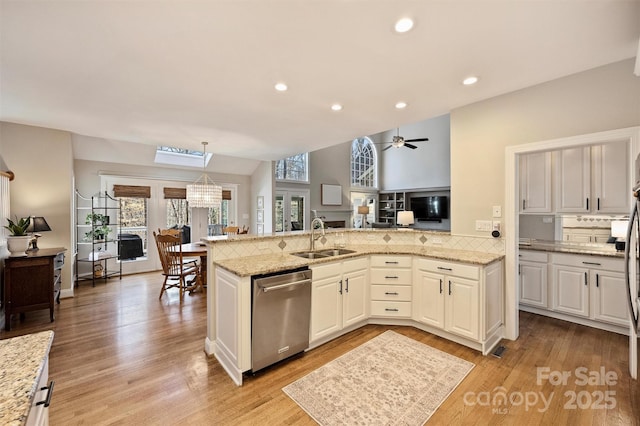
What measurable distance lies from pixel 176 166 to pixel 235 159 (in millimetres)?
1309

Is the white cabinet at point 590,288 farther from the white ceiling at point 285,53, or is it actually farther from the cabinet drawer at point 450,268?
the white ceiling at point 285,53

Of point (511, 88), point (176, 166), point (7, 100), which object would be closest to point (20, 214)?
point (7, 100)

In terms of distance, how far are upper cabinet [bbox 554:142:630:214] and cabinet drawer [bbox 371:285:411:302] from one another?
2431 millimetres

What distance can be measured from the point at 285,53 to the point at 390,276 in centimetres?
249

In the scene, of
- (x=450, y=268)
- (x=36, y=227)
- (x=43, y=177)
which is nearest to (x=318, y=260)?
(x=450, y=268)

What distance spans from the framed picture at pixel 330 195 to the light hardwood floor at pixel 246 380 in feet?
19.7

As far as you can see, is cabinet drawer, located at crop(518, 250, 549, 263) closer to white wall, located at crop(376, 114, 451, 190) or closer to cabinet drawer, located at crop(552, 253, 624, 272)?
cabinet drawer, located at crop(552, 253, 624, 272)

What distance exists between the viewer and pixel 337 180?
9.32m

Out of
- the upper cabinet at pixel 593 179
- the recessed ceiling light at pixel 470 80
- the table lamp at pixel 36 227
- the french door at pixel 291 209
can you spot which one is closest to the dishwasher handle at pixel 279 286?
the recessed ceiling light at pixel 470 80

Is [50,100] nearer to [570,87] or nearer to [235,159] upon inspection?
[235,159]

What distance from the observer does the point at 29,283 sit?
3.26 metres

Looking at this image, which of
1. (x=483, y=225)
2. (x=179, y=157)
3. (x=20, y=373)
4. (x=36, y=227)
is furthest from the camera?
(x=179, y=157)

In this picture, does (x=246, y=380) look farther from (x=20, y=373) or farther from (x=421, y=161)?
(x=421, y=161)

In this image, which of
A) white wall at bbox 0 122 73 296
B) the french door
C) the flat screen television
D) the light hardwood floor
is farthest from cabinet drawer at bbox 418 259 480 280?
the flat screen television
